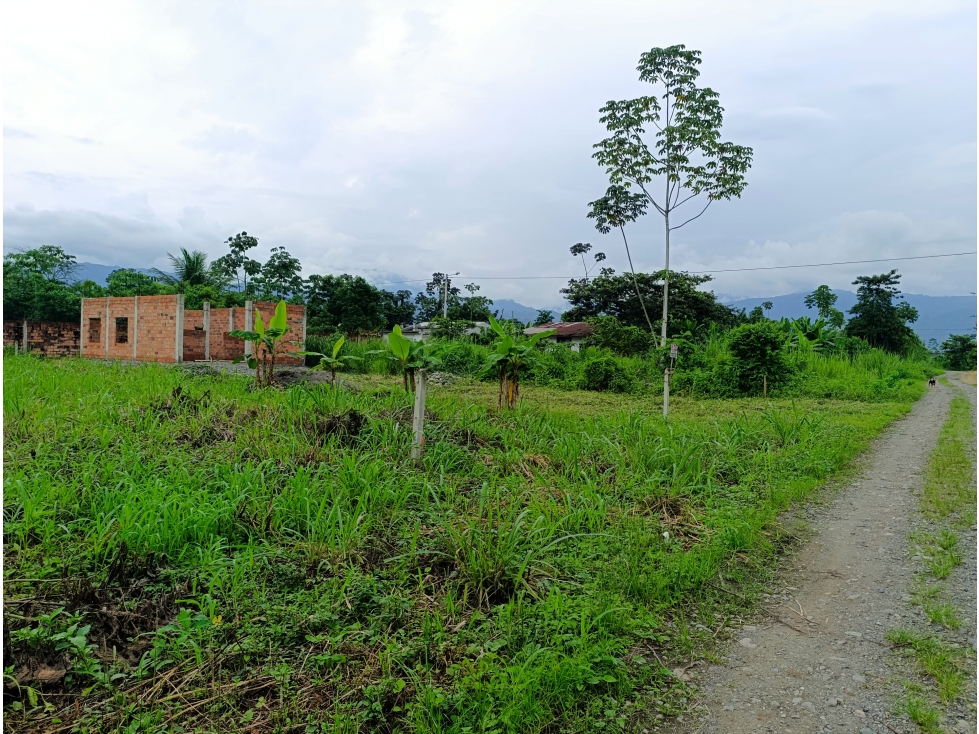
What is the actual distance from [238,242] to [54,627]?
3095 centimetres

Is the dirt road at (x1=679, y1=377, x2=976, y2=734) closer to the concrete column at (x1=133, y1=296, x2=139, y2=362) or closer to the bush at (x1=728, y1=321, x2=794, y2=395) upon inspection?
the bush at (x1=728, y1=321, x2=794, y2=395)

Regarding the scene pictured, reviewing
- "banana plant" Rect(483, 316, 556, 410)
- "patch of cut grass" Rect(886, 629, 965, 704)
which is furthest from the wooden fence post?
"patch of cut grass" Rect(886, 629, 965, 704)

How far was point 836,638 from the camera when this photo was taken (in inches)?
111

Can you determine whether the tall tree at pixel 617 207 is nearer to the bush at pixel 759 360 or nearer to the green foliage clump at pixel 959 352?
the bush at pixel 759 360

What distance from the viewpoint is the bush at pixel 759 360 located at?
13.5 metres

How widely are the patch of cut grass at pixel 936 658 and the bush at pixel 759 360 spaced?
11.2 meters

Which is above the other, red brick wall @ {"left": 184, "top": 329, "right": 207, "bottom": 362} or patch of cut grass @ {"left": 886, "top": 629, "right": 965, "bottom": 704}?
red brick wall @ {"left": 184, "top": 329, "right": 207, "bottom": 362}

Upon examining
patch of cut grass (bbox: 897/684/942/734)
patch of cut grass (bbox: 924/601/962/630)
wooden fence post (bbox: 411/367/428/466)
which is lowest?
patch of cut grass (bbox: 897/684/942/734)

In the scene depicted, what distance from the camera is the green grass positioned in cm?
461

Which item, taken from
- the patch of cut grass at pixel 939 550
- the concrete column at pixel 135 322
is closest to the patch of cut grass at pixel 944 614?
the patch of cut grass at pixel 939 550

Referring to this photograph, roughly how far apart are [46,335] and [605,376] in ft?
61.3

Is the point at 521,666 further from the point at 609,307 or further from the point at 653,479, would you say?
the point at 609,307

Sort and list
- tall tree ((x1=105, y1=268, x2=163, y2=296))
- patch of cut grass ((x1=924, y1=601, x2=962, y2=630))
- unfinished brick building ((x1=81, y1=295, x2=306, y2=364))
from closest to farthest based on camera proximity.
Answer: patch of cut grass ((x1=924, y1=601, x2=962, y2=630))
unfinished brick building ((x1=81, y1=295, x2=306, y2=364))
tall tree ((x1=105, y1=268, x2=163, y2=296))

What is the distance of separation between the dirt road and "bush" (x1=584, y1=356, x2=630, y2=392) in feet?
30.1
